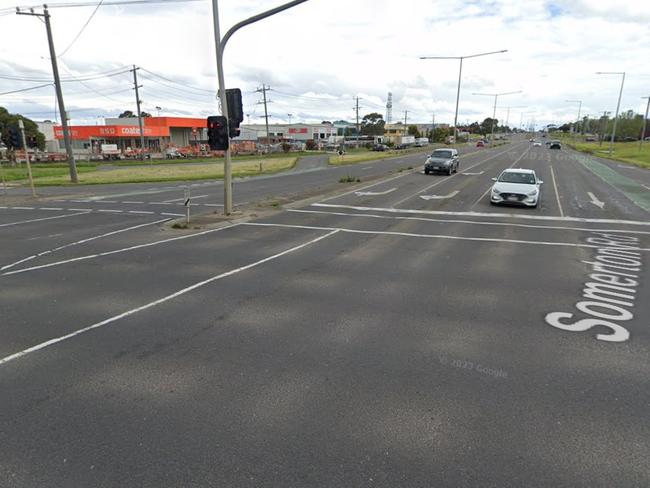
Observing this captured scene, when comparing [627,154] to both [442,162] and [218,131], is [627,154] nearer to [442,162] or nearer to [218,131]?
[442,162]

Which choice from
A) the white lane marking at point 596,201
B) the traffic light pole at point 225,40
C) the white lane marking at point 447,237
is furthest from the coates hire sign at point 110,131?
the white lane marking at point 596,201

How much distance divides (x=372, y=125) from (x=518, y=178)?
5903 inches

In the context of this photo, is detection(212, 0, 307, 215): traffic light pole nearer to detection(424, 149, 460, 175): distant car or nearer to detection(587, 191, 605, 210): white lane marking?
detection(587, 191, 605, 210): white lane marking

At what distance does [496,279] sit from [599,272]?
244 centimetres

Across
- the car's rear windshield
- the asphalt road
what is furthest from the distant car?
the asphalt road

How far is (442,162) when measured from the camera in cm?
3114

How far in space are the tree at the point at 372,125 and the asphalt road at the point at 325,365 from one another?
15060cm

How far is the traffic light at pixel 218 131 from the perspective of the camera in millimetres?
13930

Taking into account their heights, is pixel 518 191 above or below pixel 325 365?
above

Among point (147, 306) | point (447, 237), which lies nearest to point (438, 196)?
point (447, 237)

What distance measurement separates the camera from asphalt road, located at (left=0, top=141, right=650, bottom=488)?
3.30 meters

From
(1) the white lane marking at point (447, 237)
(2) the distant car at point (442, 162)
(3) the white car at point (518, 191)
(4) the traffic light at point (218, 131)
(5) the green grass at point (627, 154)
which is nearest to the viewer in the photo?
(1) the white lane marking at point (447, 237)

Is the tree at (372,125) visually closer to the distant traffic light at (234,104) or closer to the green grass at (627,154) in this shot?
the green grass at (627,154)

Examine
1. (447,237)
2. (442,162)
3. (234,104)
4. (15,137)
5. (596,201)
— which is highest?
(234,104)
